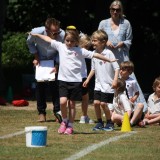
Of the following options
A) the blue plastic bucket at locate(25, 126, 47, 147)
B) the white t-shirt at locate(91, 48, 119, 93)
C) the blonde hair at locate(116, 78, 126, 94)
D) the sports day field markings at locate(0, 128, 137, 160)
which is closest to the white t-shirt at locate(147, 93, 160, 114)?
the blonde hair at locate(116, 78, 126, 94)

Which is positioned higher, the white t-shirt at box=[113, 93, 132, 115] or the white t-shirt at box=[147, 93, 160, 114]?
the white t-shirt at box=[113, 93, 132, 115]

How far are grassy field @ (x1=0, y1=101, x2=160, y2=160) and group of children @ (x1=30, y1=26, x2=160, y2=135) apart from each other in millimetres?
275

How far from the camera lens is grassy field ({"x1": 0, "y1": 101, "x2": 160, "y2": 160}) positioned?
37.2 ft

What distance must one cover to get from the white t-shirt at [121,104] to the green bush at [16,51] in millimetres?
26902

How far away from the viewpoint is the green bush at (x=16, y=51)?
43503 millimetres

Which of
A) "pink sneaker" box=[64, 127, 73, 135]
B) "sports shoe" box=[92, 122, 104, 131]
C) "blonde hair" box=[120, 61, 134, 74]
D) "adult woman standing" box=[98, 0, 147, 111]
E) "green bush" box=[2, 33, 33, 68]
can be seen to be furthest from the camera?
"green bush" box=[2, 33, 33, 68]

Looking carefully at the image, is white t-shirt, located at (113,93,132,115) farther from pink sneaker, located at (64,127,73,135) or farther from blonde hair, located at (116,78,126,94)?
pink sneaker, located at (64,127,73,135)

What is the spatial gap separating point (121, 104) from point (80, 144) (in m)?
3.39

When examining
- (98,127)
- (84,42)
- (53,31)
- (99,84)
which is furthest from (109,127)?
(84,42)

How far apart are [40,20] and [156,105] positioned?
68.2 feet

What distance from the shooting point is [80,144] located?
12602 millimetres

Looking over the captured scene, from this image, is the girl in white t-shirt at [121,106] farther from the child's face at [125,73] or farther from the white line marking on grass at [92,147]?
the white line marking on grass at [92,147]

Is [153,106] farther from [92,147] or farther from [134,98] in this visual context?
[92,147]

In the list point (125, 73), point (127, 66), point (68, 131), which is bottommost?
point (68, 131)
